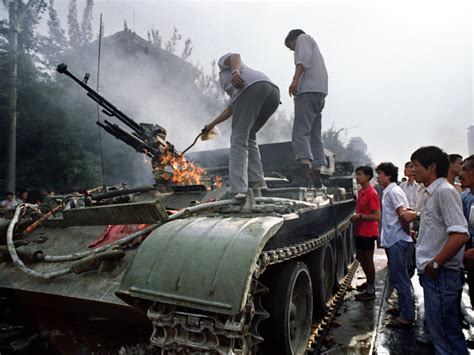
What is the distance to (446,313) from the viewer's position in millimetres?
2570

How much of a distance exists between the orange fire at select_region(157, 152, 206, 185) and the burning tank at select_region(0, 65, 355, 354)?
0.86m

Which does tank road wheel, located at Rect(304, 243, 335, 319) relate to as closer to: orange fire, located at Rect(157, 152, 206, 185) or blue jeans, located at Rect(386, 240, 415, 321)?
blue jeans, located at Rect(386, 240, 415, 321)

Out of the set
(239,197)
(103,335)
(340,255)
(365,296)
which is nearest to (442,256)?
(239,197)

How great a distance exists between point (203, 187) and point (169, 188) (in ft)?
2.38

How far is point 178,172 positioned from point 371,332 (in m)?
3.34

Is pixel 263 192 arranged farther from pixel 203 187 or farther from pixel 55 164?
pixel 55 164

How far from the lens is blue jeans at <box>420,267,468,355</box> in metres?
2.56

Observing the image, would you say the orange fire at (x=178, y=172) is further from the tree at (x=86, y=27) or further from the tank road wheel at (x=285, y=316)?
the tree at (x=86, y=27)

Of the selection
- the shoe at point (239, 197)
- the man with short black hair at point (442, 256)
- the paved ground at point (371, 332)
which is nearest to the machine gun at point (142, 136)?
the shoe at point (239, 197)

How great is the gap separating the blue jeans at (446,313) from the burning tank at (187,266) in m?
1.01

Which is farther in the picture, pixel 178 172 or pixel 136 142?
pixel 136 142

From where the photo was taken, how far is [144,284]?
2092 mm

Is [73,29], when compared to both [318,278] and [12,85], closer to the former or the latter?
[12,85]

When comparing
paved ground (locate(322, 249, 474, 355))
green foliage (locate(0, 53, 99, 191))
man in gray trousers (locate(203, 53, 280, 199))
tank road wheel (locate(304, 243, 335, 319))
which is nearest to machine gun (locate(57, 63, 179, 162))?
man in gray trousers (locate(203, 53, 280, 199))
